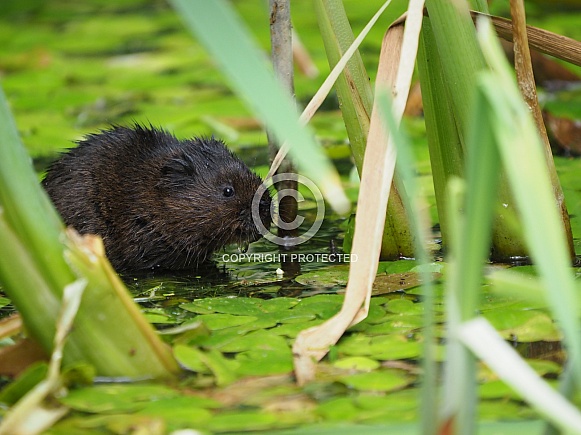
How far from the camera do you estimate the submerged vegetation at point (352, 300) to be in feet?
5.37

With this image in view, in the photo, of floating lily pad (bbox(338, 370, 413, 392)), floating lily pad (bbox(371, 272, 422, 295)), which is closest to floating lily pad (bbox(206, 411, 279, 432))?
floating lily pad (bbox(338, 370, 413, 392))

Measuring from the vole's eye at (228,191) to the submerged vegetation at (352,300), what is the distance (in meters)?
0.30

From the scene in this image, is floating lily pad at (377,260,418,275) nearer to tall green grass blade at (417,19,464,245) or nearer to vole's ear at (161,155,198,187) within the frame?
tall green grass blade at (417,19,464,245)

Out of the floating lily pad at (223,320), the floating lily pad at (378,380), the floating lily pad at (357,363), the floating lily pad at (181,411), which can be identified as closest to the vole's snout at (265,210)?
the floating lily pad at (223,320)

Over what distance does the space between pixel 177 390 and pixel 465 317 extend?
3.26 feet

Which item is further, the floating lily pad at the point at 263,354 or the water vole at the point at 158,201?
the water vole at the point at 158,201

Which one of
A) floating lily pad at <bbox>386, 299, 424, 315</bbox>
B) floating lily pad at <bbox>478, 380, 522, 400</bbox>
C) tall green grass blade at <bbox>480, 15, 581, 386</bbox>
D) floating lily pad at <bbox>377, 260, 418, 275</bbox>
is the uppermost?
tall green grass blade at <bbox>480, 15, 581, 386</bbox>

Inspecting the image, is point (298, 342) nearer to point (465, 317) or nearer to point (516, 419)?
point (516, 419)

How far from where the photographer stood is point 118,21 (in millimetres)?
9664

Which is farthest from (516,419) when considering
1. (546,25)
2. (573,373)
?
(546,25)

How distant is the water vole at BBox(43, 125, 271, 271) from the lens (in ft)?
13.7

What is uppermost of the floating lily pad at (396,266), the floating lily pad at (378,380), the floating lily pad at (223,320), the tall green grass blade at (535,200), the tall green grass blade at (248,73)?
the tall green grass blade at (248,73)

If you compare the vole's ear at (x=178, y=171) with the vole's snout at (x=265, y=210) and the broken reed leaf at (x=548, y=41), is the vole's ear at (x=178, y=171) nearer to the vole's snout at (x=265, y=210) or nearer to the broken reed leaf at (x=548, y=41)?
the vole's snout at (x=265, y=210)
